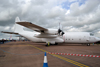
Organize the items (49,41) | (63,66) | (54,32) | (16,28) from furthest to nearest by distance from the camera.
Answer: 1. (16,28)
2. (49,41)
3. (54,32)
4. (63,66)

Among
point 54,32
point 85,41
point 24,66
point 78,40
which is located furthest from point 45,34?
point 24,66

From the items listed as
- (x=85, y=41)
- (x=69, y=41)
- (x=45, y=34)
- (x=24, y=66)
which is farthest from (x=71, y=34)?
(x=24, y=66)

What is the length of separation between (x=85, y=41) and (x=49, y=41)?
885 centimetres

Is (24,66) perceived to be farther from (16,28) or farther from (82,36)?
(16,28)

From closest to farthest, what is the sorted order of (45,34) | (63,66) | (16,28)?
1. (63,66)
2. (45,34)
3. (16,28)

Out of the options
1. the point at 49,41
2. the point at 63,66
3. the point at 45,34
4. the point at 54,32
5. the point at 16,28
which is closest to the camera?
the point at 63,66

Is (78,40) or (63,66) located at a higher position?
(78,40)

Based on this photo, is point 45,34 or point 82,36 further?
point 82,36

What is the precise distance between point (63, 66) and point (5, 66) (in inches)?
138

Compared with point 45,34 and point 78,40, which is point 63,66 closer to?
point 45,34

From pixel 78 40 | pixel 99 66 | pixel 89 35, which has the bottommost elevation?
pixel 99 66

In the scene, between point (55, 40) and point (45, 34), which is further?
point (55, 40)

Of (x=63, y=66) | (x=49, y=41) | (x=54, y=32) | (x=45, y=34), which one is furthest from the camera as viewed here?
(x=49, y=41)

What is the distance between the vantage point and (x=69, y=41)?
57.3 feet
